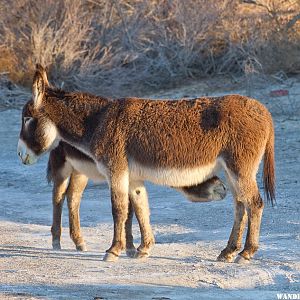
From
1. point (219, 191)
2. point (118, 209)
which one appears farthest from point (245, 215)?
point (118, 209)

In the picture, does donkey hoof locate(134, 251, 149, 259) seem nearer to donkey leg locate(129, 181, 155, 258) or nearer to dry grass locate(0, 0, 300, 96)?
donkey leg locate(129, 181, 155, 258)

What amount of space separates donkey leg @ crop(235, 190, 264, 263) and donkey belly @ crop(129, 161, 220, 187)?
47 cm

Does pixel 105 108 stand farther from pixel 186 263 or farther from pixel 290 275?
pixel 290 275

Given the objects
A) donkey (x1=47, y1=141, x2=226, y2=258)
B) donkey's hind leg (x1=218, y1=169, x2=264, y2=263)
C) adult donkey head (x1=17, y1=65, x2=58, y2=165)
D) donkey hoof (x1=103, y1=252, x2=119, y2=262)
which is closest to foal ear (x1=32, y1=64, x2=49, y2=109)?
adult donkey head (x1=17, y1=65, x2=58, y2=165)

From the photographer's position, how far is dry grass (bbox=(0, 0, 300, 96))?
73.1 ft

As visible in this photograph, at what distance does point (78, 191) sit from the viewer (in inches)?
415

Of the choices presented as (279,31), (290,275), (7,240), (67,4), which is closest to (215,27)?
(279,31)

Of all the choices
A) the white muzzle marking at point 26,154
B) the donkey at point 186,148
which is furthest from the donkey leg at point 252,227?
the white muzzle marking at point 26,154

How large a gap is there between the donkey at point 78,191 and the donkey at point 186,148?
0.30m

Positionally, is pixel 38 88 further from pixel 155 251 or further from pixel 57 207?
pixel 155 251

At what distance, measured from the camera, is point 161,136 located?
31.2ft

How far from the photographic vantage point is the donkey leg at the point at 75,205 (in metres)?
10.4

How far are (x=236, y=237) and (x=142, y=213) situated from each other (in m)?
0.97

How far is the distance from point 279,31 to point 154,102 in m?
13.4
